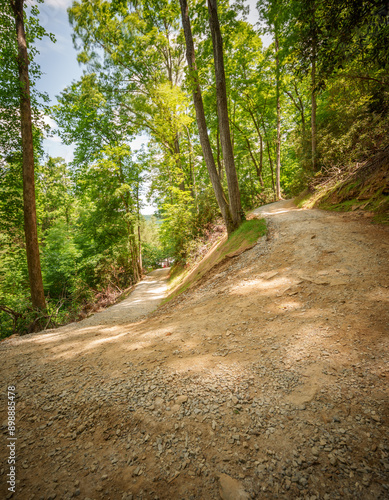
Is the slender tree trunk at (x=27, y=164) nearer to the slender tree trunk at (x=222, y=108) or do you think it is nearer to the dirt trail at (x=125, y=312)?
the dirt trail at (x=125, y=312)

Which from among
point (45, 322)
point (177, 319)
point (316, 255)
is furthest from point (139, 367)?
point (45, 322)

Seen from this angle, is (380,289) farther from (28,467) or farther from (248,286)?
(28,467)

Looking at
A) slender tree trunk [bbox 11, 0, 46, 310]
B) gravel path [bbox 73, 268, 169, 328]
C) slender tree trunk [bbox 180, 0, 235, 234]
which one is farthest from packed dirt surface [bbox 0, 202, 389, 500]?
slender tree trunk [bbox 180, 0, 235, 234]

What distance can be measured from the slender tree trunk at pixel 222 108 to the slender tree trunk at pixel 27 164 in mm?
7070

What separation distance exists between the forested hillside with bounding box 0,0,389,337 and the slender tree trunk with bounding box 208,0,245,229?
0.16 ft

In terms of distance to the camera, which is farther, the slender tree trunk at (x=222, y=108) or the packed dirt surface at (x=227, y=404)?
the slender tree trunk at (x=222, y=108)

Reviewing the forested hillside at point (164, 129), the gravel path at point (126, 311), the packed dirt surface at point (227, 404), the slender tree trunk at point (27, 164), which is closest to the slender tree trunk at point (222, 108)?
the forested hillside at point (164, 129)

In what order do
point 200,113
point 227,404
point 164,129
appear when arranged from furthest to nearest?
point 164,129 → point 200,113 → point 227,404

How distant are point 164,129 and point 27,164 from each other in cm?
1000

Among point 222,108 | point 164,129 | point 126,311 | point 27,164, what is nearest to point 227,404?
point 126,311

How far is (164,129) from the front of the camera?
1468cm

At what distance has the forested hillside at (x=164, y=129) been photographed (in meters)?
6.55

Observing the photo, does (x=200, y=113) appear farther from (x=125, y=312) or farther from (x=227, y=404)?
(x=227, y=404)

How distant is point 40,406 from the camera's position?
2254mm
